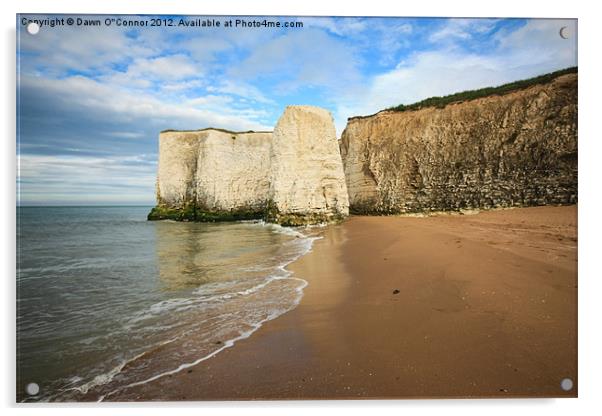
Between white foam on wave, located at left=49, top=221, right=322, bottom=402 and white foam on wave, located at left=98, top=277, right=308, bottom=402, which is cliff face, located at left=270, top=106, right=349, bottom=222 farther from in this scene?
white foam on wave, located at left=98, top=277, right=308, bottom=402

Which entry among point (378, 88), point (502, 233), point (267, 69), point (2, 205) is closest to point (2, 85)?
point (2, 205)

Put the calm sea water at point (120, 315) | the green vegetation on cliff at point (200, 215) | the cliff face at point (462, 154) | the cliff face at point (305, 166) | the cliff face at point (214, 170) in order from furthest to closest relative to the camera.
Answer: the green vegetation on cliff at point (200, 215) → the cliff face at point (214, 170) → the cliff face at point (305, 166) → the cliff face at point (462, 154) → the calm sea water at point (120, 315)

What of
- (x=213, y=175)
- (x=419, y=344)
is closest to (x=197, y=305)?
(x=419, y=344)

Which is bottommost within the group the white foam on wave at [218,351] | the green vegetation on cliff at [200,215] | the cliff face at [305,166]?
the white foam on wave at [218,351]

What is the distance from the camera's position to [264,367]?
225 cm

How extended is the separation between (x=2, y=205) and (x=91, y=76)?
1.51 m

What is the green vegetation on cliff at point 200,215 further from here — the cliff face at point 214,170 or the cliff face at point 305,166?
the cliff face at point 305,166

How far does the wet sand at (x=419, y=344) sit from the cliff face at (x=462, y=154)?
14.1ft

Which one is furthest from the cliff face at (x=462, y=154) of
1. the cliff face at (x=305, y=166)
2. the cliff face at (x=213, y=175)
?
the cliff face at (x=213, y=175)

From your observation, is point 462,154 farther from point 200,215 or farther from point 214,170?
point 200,215

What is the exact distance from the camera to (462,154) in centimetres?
1220

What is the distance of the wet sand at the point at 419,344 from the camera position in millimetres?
2172

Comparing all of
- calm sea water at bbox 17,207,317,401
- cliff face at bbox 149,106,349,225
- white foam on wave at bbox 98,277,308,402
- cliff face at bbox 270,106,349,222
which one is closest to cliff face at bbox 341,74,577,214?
cliff face at bbox 270,106,349,222
